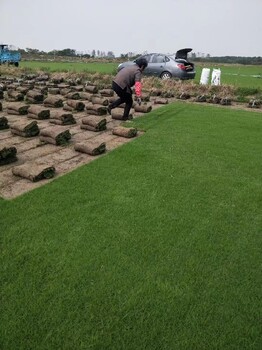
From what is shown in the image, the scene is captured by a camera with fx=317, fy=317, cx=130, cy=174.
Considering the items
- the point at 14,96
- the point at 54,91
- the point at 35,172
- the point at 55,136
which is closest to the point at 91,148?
the point at 55,136

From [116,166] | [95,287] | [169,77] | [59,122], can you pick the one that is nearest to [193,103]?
[169,77]

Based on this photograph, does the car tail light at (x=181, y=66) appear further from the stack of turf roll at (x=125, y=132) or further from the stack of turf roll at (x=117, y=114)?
the stack of turf roll at (x=125, y=132)

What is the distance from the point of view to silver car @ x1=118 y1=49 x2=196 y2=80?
17.1m

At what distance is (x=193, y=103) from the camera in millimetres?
13359

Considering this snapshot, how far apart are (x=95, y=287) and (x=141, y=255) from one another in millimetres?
660

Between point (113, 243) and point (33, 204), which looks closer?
point (113, 243)

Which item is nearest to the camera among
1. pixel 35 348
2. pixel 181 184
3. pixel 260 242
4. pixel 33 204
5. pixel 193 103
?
pixel 35 348

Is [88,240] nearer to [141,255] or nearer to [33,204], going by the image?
[141,255]

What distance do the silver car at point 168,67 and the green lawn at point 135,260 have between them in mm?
12520

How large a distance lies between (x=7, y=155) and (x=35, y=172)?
1070 mm

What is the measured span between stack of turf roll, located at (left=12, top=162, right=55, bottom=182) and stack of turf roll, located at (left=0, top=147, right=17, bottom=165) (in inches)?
26.2

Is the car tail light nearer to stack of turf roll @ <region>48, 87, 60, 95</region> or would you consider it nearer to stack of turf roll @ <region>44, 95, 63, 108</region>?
stack of turf roll @ <region>48, 87, 60, 95</region>

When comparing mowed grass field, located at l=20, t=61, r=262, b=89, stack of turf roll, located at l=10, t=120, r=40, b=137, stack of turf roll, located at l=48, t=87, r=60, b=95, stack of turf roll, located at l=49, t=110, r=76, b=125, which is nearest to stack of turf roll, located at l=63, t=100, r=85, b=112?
stack of turf roll, located at l=49, t=110, r=76, b=125

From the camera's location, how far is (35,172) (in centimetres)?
502
